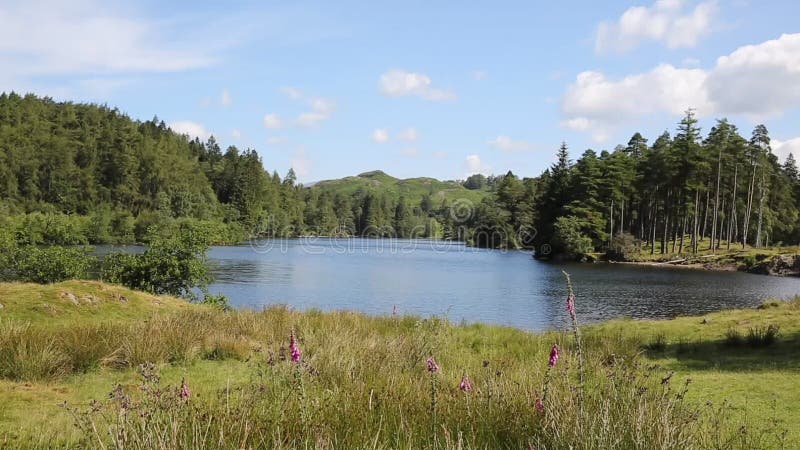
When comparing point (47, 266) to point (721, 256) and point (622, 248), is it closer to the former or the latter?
point (721, 256)

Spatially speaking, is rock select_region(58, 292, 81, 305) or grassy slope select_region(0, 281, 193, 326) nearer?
grassy slope select_region(0, 281, 193, 326)

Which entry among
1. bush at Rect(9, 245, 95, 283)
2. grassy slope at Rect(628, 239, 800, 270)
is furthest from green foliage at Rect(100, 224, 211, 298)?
grassy slope at Rect(628, 239, 800, 270)

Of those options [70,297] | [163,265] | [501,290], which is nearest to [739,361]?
[70,297]

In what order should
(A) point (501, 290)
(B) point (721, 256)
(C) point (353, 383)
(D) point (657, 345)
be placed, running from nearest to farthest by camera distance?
(C) point (353, 383), (D) point (657, 345), (A) point (501, 290), (B) point (721, 256)

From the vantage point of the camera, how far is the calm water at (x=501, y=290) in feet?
96.1

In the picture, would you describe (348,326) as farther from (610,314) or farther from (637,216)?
(637,216)

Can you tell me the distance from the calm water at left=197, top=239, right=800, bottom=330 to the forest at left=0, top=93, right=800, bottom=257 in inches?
359

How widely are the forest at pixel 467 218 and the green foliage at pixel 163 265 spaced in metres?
18.8

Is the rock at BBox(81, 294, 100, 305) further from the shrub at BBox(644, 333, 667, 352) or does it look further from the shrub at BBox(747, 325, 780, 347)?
the shrub at BBox(747, 325, 780, 347)

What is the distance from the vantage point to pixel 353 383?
584 centimetres

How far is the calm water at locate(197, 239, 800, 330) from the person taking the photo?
29283 millimetres

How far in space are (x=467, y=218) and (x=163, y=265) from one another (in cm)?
15288

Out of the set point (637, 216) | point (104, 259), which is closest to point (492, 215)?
point (637, 216)

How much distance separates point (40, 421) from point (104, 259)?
53.9ft
